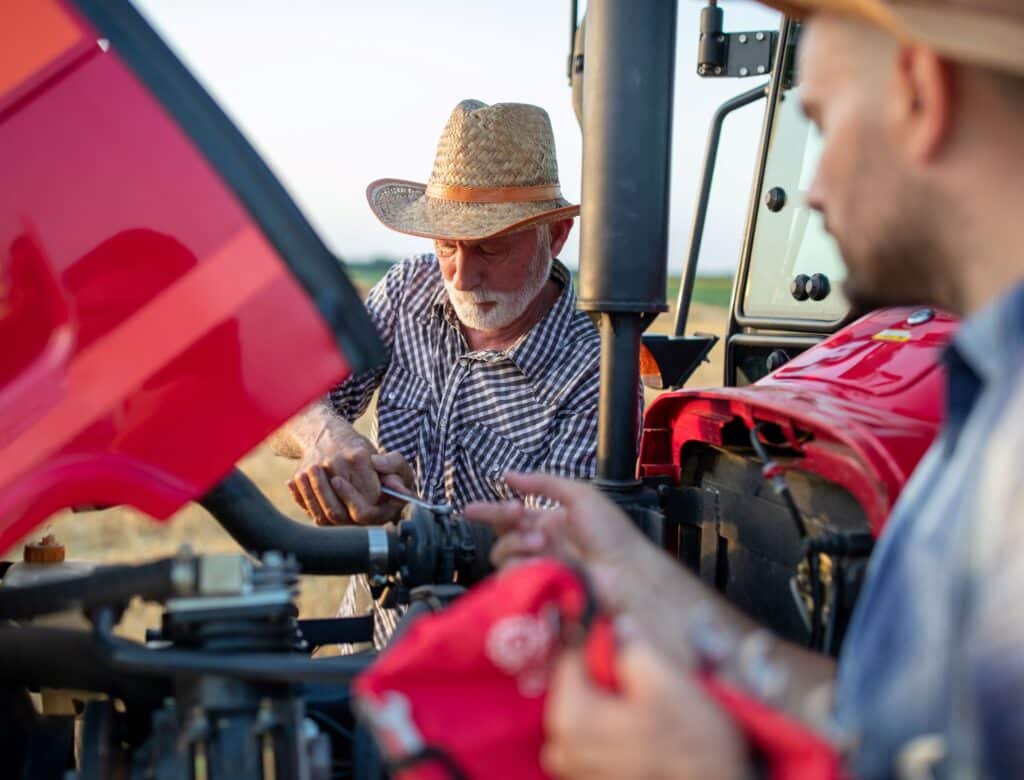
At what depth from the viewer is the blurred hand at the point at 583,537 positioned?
4.34 feet

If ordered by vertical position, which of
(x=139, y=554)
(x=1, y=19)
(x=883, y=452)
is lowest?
(x=139, y=554)

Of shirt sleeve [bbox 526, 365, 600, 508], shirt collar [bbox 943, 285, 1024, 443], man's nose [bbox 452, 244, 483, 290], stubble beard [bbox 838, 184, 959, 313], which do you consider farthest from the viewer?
man's nose [bbox 452, 244, 483, 290]

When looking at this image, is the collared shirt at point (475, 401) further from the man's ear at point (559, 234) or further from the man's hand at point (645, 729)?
the man's hand at point (645, 729)

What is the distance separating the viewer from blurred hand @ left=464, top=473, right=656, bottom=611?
132 centimetres

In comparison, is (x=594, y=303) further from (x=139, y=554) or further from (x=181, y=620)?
(x=139, y=554)

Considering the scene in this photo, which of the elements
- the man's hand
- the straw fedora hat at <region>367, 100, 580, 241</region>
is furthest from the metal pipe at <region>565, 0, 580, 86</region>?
the man's hand

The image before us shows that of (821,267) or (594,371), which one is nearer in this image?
(821,267)

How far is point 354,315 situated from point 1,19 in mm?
479

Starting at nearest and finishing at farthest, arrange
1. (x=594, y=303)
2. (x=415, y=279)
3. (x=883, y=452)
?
(x=883, y=452) < (x=594, y=303) < (x=415, y=279)

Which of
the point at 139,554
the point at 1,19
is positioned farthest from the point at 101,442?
the point at 139,554

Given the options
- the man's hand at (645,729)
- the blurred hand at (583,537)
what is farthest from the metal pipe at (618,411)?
Answer: the man's hand at (645,729)

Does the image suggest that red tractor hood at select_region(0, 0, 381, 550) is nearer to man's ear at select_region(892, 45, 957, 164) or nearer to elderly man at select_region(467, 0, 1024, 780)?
elderly man at select_region(467, 0, 1024, 780)

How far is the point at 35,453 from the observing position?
3.76 feet

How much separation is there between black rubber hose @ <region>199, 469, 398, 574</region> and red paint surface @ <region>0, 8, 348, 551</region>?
1.27ft
